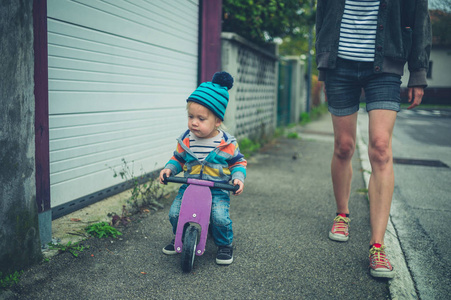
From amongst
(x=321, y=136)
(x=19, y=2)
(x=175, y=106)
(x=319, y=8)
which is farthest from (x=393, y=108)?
(x=321, y=136)

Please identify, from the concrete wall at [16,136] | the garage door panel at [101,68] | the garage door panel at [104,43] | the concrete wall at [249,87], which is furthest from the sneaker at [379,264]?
the concrete wall at [249,87]

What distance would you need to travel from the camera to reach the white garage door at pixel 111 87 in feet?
10.8

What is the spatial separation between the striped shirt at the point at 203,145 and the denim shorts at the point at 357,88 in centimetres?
90

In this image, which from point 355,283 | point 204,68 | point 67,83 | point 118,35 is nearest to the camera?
point 355,283

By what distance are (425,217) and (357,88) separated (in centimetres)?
158

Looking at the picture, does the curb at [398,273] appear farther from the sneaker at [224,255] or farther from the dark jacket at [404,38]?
the dark jacket at [404,38]

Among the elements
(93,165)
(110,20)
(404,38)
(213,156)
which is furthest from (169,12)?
(404,38)

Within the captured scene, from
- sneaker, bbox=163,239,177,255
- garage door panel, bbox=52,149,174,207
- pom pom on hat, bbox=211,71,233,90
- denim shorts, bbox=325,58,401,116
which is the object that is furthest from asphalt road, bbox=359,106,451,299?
garage door panel, bbox=52,149,174,207

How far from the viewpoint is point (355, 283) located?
96.0 inches

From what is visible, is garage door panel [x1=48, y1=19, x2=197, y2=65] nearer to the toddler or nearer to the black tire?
the toddler

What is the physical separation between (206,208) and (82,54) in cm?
187

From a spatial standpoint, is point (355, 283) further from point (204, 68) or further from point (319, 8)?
point (204, 68)

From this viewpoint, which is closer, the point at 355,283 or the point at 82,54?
the point at 355,283

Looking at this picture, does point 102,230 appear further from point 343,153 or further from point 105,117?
point 343,153
